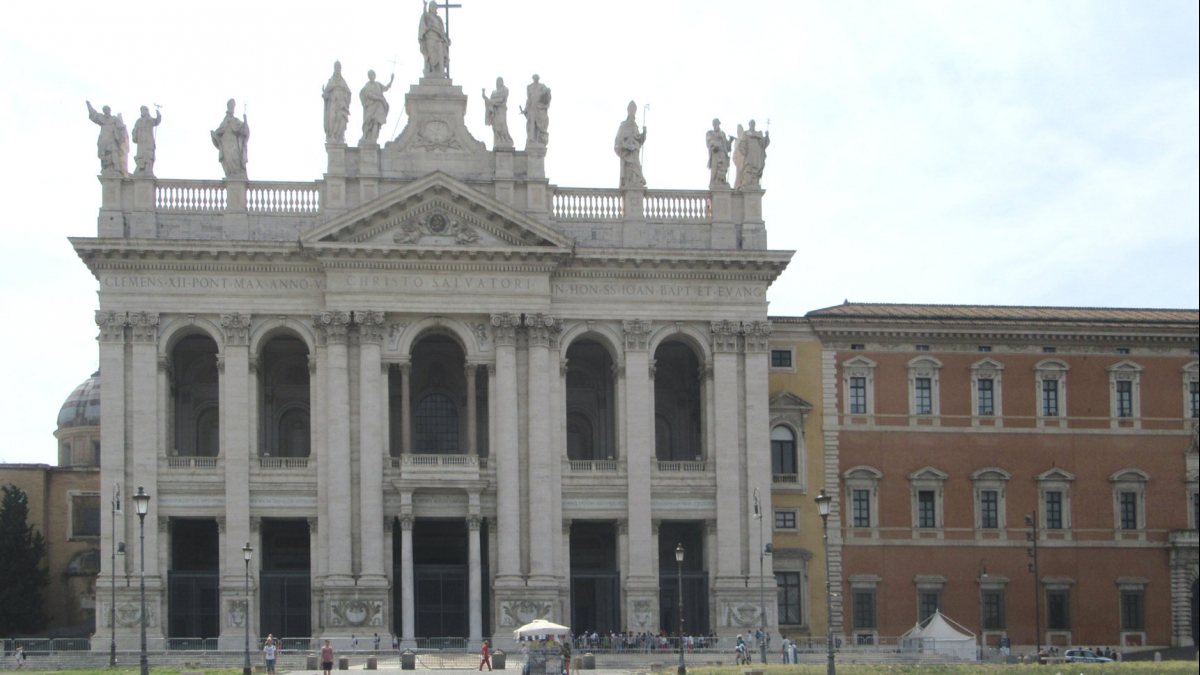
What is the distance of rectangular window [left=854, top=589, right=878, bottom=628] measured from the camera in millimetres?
81125

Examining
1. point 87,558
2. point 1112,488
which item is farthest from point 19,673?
point 1112,488

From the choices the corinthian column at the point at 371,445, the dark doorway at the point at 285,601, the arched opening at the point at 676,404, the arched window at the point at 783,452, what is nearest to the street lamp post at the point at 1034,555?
the arched window at the point at 783,452

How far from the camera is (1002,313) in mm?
85625

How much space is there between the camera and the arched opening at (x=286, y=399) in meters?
80.5

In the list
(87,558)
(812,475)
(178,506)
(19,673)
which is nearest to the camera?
(19,673)

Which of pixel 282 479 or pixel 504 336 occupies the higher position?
pixel 504 336

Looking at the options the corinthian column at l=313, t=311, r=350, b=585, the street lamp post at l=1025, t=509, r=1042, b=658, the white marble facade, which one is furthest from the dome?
the street lamp post at l=1025, t=509, r=1042, b=658

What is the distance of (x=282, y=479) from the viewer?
7688 cm

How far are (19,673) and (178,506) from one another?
46.1ft

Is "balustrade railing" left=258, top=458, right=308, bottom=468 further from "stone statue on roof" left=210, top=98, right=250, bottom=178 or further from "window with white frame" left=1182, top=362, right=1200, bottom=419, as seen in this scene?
"window with white frame" left=1182, top=362, right=1200, bottom=419

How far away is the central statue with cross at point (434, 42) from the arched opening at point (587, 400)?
1261 cm

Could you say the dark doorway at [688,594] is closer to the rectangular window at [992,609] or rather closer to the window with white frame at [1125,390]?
the rectangular window at [992,609]

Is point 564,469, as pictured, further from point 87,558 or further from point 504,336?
point 87,558

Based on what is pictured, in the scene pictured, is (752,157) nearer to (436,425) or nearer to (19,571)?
(436,425)
